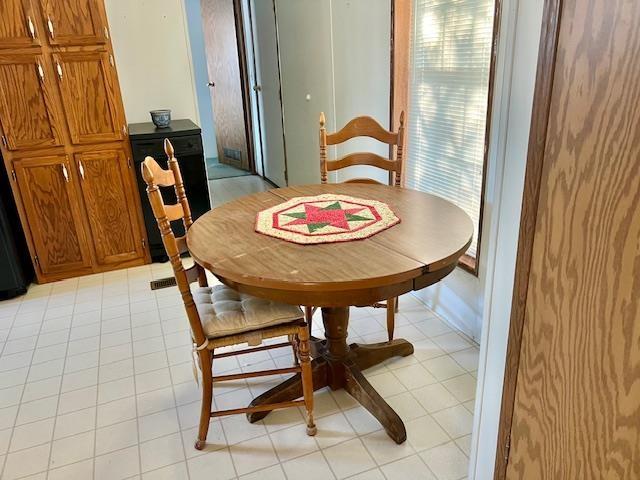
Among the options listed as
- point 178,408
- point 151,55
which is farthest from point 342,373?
point 151,55

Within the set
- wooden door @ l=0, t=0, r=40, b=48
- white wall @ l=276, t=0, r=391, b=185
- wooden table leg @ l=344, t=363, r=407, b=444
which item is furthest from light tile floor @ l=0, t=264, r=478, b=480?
wooden door @ l=0, t=0, r=40, b=48

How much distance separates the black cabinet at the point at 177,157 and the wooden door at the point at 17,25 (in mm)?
747

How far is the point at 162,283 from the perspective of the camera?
313cm

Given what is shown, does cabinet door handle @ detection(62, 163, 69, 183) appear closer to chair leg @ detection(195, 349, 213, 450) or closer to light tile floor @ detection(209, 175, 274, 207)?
light tile floor @ detection(209, 175, 274, 207)

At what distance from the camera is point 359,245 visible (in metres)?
1.62

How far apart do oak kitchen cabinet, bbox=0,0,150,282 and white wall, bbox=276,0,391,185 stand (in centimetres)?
138

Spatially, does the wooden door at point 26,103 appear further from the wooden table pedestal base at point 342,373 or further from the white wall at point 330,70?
the wooden table pedestal base at point 342,373

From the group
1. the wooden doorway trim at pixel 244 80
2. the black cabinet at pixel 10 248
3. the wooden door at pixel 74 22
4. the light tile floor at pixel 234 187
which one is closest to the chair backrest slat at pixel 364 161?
the wooden door at pixel 74 22

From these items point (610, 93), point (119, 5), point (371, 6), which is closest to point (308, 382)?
point (610, 93)

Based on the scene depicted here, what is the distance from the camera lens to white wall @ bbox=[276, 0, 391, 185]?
2764mm

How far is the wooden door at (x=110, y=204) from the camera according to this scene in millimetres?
3109

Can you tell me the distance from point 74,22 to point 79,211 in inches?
45.0

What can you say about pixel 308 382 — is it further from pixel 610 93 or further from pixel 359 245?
pixel 610 93

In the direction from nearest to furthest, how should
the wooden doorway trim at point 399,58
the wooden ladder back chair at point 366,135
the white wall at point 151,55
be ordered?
the wooden ladder back chair at point 366,135 < the wooden doorway trim at point 399,58 < the white wall at point 151,55
